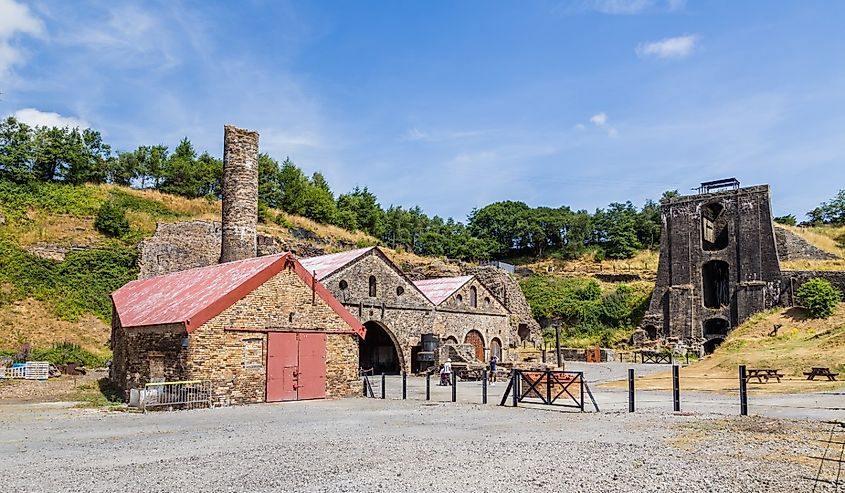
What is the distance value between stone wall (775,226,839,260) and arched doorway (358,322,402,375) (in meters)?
36.8

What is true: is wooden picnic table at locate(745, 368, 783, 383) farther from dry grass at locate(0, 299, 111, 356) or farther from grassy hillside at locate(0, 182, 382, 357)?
grassy hillside at locate(0, 182, 382, 357)

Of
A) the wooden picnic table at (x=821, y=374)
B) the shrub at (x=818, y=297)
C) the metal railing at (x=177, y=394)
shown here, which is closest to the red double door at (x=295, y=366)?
the metal railing at (x=177, y=394)

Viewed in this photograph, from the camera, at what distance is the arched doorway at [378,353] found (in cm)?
3381

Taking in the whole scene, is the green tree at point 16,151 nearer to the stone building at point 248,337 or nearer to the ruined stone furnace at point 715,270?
the stone building at point 248,337

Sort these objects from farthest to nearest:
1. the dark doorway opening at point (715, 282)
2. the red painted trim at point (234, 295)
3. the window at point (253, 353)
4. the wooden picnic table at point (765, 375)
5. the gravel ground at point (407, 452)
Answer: the dark doorway opening at point (715, 282) → the wooden picnic table at point (765, 375) → the window at point (253, 353) → the red painted trim at point (234, 295) → the gravel ground at point (407, 452)

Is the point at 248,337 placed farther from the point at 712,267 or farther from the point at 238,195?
the point at 712,267

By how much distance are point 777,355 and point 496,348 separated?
48.1 feet

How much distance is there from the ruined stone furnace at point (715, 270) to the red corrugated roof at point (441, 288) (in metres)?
18.3

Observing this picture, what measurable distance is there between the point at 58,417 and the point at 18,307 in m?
23.2

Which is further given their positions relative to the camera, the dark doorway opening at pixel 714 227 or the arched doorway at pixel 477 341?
the dark doorway opening at pixel 714 227

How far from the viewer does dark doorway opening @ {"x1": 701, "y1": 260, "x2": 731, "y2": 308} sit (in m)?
49.7

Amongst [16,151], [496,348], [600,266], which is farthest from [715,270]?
[16,151]

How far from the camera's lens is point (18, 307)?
1372 inches

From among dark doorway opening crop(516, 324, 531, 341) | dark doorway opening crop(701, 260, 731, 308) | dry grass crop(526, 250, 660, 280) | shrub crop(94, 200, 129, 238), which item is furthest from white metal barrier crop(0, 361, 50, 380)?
dry grass crop(526, 250, 660, 280)
